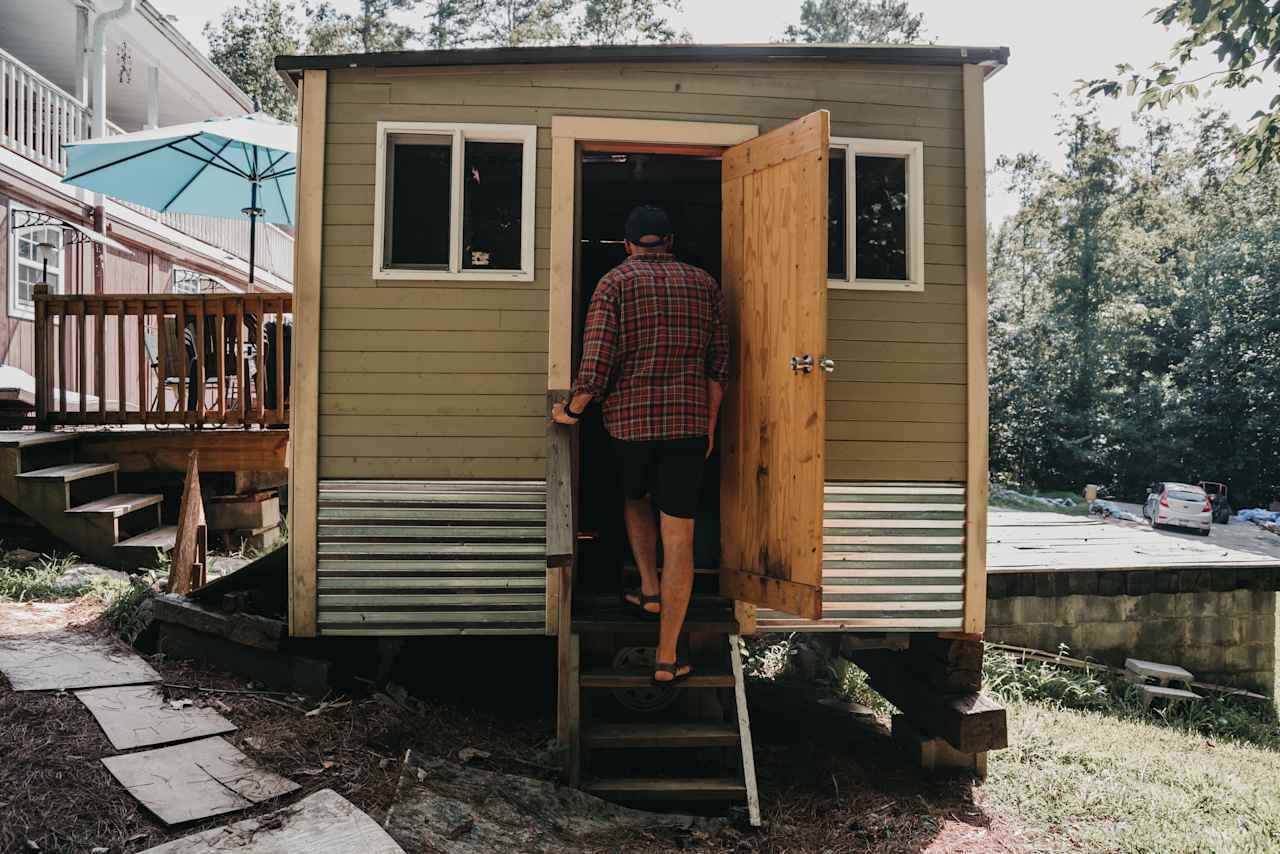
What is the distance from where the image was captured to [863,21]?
99.9 feet

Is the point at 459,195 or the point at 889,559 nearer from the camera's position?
the point at 459,195

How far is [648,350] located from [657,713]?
1853 mm

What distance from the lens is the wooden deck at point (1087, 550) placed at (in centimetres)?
812

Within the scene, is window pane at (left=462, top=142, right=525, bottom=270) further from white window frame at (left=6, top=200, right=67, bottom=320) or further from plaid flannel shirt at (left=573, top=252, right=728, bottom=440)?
white window frame at (left=6, top=200, right=67, bottom=320)

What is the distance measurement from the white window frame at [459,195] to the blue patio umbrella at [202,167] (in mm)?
3002

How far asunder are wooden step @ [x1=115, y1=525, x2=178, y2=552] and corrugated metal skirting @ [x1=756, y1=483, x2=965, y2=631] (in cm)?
437

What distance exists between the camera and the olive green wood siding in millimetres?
4301

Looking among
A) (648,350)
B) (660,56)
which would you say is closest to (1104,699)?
(648,350)

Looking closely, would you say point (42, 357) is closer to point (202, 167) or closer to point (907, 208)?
point (202, 167)

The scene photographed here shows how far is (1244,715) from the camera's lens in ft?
25.4

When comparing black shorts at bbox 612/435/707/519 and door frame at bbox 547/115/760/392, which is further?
door frame at bbox 547/115/760/392

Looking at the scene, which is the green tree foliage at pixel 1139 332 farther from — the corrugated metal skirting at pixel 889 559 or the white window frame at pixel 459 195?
the white window frame at pixel 459 195

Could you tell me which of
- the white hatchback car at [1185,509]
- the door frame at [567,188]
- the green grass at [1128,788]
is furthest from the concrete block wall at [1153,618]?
the white hatchback car at [1185,509]

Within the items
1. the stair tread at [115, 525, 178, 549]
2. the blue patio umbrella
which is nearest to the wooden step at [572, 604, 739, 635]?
the stair tread at [115, 525, 178, 549]
